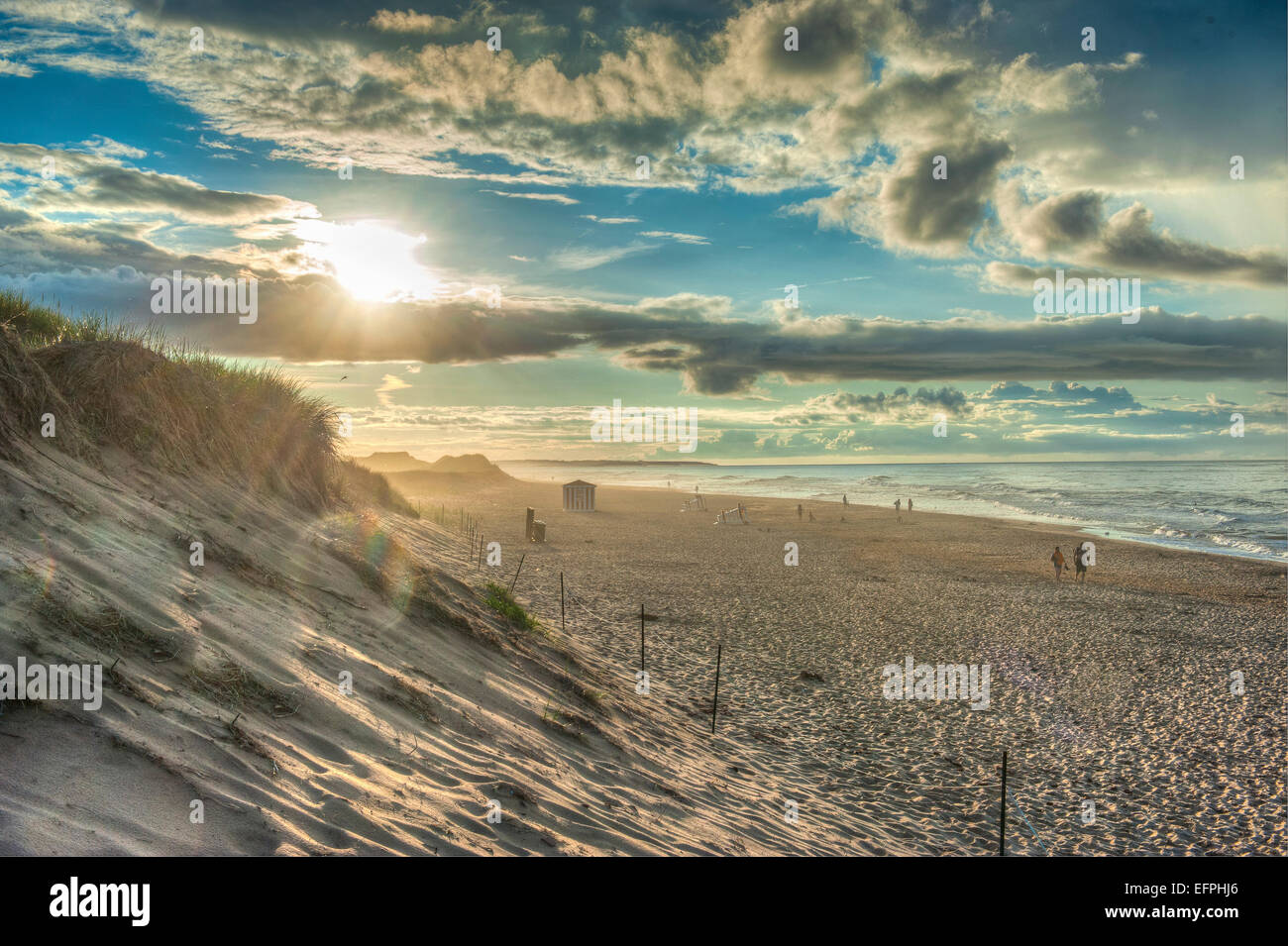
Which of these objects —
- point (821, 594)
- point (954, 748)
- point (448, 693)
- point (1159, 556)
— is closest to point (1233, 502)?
point (1159, 556)

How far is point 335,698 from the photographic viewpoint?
20.6 feet

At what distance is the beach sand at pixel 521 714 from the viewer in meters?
4.37

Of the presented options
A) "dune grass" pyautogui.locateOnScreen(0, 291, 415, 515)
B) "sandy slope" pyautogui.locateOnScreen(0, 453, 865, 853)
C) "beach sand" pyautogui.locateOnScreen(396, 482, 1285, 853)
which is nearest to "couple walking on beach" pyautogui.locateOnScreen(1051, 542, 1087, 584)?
"beach sand" pyautogui.locateOnScreen(396, 482, 1285, 853)

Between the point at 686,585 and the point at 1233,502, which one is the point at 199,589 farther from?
the point at 1233,502

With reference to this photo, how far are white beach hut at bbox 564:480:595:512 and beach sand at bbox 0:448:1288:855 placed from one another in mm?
36738

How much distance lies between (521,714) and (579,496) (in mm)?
50168

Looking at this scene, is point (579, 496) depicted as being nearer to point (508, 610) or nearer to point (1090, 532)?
point (1090, 532)

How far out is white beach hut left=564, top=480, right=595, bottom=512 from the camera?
57.7 meters

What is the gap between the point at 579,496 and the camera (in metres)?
58.3

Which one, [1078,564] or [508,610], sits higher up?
[508,610]

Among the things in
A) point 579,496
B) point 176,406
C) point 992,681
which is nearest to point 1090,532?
point 579,496

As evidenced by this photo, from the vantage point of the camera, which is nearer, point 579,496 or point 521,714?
point 521,714

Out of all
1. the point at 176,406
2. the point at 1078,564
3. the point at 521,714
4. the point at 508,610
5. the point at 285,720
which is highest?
the point at 176,406

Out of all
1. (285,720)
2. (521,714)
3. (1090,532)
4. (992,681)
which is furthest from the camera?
(1090,532)
